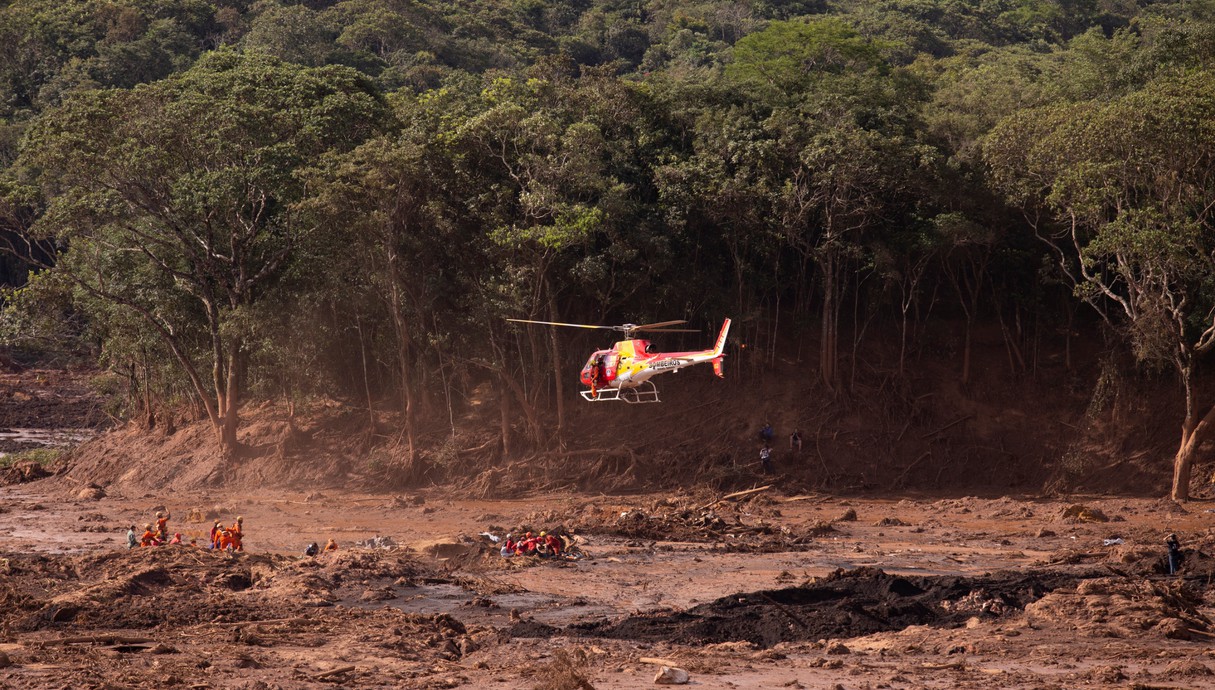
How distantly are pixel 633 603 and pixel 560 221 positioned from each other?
1317 cm

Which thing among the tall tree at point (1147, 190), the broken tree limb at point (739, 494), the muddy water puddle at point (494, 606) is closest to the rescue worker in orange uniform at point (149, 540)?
the muddy water puddle at point (494, 606)

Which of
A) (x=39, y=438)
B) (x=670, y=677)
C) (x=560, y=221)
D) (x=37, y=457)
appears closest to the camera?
(x=670, y=677)

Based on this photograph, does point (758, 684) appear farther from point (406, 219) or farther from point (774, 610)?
point (406, 219)

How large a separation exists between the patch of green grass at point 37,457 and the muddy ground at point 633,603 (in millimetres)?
10432

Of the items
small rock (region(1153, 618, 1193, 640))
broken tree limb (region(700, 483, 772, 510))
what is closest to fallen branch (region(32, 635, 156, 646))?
small rock (region(1153, 618, 1193, 640))

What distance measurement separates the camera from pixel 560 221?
30.8 meters

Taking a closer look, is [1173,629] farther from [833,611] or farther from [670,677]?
[670,677]

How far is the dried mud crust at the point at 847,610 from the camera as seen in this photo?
56.6 feet

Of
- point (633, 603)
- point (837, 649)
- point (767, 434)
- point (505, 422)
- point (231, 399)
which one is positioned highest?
point (231, 399)

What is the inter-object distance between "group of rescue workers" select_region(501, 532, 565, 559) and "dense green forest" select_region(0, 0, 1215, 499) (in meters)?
9.05

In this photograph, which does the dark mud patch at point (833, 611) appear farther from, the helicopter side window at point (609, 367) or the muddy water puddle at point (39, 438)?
the muddy water puddle at point (39, 438)

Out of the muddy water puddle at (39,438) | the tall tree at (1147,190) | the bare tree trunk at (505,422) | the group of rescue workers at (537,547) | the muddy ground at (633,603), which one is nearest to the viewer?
the muddy ground at (633,603)

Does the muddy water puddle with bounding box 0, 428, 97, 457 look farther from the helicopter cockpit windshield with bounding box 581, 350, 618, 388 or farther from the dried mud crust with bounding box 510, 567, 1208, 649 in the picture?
the dried mud crust with bounding box 510, 567, 1208, 649

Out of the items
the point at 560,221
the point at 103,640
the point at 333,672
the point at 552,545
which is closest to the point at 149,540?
the point at 103,640
